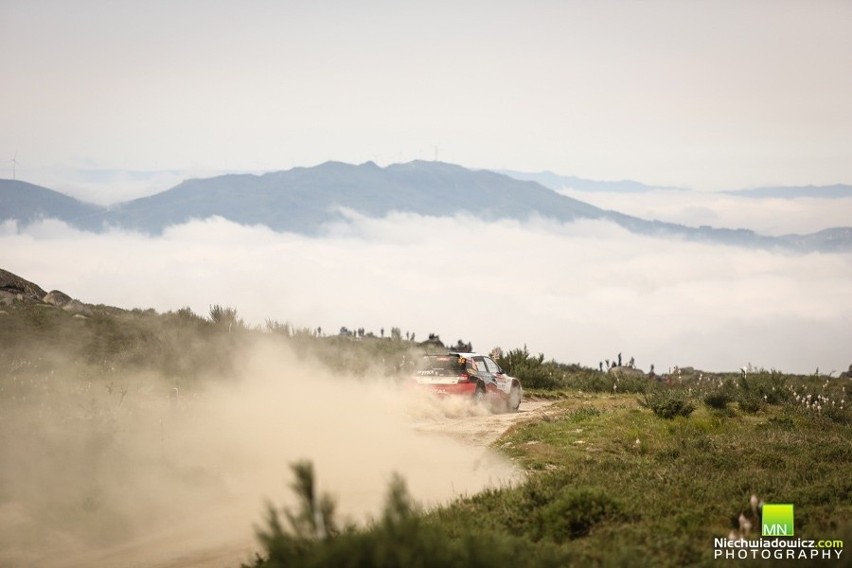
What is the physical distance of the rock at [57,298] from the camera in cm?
3503

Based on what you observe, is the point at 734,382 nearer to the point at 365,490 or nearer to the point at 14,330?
the point at 365,490

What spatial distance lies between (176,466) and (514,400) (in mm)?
13234

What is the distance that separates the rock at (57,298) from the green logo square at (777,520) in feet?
98.4

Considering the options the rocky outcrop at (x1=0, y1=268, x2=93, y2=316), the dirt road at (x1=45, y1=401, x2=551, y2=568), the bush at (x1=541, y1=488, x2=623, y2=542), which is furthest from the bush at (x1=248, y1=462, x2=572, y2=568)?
the rocky outcrop at (x1=0, y1=268, x2=93, y2=316)

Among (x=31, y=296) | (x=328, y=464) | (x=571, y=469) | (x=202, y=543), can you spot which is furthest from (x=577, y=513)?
(x=31, y=296)

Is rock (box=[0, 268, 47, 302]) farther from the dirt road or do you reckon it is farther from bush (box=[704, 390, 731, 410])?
bush (box=[704, 390, 731, 410])

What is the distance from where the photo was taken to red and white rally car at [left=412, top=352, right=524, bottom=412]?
2500 centimetres

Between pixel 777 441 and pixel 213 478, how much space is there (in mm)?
10843

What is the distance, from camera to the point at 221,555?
12.0 m

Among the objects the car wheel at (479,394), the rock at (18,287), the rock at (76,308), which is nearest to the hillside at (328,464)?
the car wheel at (479,394)

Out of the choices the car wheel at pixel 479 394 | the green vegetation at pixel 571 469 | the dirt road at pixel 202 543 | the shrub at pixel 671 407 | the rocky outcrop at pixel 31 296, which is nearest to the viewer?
the green vegetation at pixel 571 469

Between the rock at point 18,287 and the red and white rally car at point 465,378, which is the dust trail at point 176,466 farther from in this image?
the rock at point 18,287

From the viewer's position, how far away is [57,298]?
35.9 meters

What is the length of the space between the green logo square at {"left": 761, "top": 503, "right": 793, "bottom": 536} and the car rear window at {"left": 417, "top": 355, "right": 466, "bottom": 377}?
14351 millimetres
